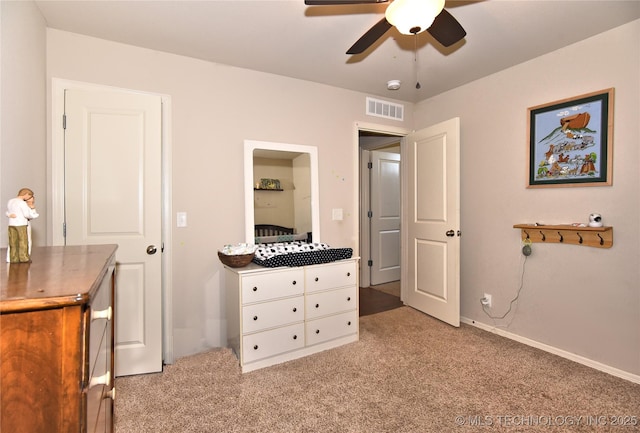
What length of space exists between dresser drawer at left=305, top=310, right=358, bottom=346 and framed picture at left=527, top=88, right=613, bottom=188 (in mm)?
1907

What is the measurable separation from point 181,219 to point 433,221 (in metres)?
2.43

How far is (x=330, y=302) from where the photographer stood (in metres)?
2.70

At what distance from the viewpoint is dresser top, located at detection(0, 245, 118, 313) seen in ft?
2.01

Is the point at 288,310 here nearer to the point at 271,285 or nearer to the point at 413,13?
the point at 271,285

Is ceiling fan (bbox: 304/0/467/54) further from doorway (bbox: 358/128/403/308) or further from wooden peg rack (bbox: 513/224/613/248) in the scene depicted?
doorway (bbox: 358/128/403/308)

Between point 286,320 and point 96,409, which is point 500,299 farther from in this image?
point 96,409

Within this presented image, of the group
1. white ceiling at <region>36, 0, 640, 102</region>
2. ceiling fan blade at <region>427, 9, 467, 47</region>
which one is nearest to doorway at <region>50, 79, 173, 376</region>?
white ceiling at <region>36, 0, 640, 102</region>

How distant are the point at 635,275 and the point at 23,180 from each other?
3.80m

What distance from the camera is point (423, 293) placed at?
11.5 feet

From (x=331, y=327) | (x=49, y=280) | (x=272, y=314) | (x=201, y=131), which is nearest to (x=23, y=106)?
(x=201, y=131)

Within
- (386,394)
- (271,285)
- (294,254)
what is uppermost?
(294,254)

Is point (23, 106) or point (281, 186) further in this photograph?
point (281, 186)

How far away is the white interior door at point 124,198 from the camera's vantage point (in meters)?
2.21

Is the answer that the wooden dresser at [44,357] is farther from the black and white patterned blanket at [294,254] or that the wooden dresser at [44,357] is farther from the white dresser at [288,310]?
the black and white patterned blanket at [294,254]
